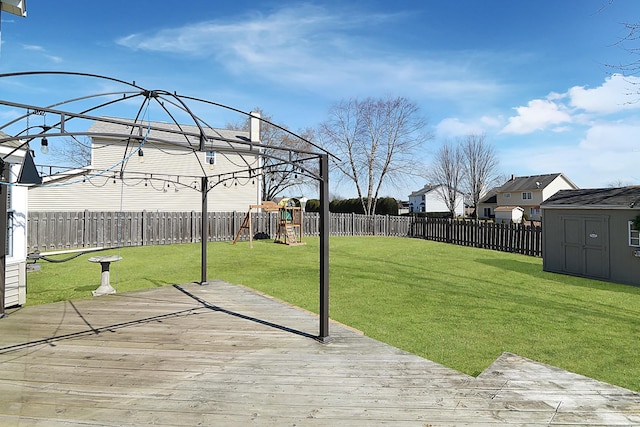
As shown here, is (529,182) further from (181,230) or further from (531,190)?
(181,230)

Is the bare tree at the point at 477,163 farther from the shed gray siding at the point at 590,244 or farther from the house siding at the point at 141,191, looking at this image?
the shed gray siding at the point at 590,244

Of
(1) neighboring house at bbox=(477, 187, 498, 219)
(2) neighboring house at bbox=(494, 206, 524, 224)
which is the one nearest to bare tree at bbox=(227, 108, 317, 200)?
(2) neighboring house at bbox=(494, 206, 524, 224)

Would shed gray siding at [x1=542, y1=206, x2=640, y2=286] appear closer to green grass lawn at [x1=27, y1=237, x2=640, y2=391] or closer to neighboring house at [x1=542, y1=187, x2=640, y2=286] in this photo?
neighboring house at [x1=542, y1=187, x2=640, y2=286]

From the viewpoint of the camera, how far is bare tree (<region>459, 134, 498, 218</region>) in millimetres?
32969

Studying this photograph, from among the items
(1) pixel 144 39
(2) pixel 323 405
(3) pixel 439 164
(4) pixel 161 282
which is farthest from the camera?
(3) pixel 439 164

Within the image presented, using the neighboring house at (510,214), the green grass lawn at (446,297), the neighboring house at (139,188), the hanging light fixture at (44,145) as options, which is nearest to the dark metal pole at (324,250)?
the green grass lawn at (446,297)

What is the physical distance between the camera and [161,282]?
7.99 metres

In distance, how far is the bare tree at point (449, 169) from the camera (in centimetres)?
3431

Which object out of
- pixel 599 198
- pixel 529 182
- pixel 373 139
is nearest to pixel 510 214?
pixel 529 182

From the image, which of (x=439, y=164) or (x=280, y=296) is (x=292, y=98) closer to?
(x=280, y=296)

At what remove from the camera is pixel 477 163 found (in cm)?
3331

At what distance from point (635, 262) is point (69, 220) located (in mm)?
18798

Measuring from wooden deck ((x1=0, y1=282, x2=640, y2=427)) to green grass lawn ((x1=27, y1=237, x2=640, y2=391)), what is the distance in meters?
0.88

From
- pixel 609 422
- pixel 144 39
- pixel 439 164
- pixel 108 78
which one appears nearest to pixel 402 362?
pixel 609 422
